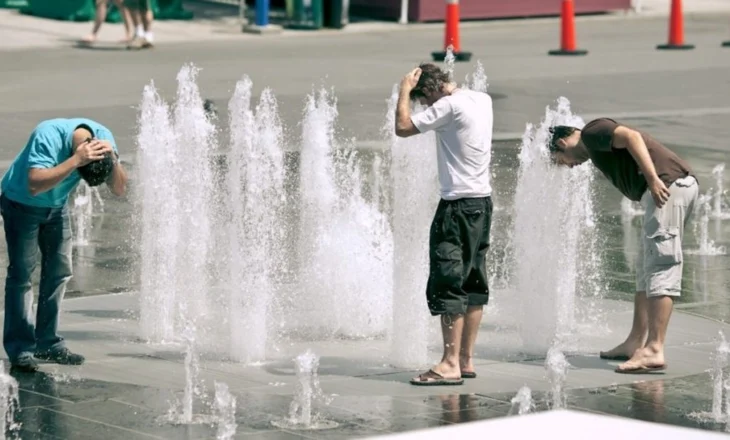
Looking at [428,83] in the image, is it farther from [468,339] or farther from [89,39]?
[89,39]

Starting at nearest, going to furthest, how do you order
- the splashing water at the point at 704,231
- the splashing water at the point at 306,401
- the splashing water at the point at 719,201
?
the splashing water at the point at 306,401
the splashing water at the point at 704,231
the splashing water at the point at 719,201

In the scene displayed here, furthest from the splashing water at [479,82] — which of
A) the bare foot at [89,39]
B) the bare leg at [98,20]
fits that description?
the bare foot at [89,39]

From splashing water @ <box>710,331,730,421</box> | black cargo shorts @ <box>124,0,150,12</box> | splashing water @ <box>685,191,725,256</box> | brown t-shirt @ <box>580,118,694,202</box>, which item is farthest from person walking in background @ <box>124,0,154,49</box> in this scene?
splashing water @ <box>710,331,730,421</box>

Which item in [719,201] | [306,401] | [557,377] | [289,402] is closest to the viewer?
[306,401]

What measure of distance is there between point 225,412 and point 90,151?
1.44 metres

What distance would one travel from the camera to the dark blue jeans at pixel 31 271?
8.02 m

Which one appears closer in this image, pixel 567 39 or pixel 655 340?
pixel 655 340

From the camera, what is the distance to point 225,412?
7086mm

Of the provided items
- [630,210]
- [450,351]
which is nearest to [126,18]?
[630,210]

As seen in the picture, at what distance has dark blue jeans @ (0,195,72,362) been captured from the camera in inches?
316

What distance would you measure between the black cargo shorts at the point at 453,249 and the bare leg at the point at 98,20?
1397cm

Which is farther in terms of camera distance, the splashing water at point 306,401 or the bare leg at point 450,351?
the bare leg at point 450,351

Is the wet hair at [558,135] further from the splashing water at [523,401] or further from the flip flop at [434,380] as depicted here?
the splashing water at [523,401]

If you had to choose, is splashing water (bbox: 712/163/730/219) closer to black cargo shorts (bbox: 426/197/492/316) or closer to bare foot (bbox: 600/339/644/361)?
bare foot (bbox: 600/339/644/361)
